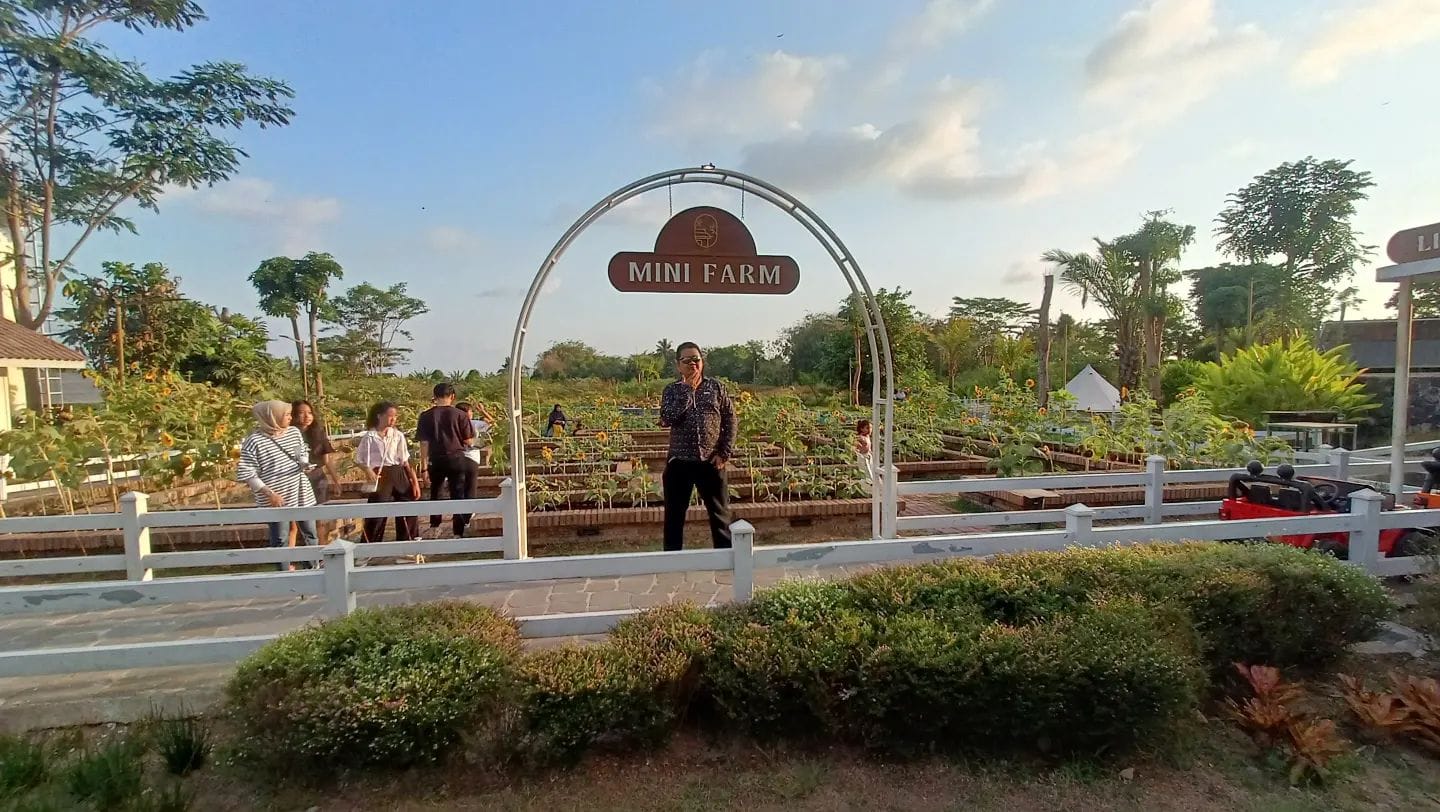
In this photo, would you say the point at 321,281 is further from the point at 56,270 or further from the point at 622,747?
the point at 622,747

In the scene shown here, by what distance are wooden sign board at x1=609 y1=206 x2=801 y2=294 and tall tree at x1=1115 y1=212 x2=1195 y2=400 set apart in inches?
1037

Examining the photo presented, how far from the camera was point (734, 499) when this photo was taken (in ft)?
25.6

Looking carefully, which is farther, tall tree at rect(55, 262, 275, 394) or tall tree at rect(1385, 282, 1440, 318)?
tall tree at rect(1385, 282, 1440, 318)

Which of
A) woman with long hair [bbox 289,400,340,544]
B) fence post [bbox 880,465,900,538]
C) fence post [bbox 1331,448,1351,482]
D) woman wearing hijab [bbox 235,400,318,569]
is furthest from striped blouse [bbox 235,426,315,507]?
fence post [bbox 1331,448,1351,482]

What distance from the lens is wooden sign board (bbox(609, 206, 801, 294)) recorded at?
15.4 ft

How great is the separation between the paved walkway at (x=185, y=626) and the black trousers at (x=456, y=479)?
1518 millimetres

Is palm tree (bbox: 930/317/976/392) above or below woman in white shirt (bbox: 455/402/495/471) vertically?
above

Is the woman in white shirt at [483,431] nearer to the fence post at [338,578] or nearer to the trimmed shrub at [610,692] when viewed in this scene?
the fence post at [338,578]

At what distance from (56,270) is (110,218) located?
7.01 feet

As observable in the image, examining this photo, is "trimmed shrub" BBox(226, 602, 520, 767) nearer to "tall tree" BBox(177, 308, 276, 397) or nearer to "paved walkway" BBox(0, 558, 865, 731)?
"paved walkway" BBox(0, 558, 865, 731)

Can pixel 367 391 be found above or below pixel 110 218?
below

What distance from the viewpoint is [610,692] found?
103 inches

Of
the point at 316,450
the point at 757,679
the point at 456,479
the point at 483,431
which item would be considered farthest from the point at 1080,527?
the point at 483,431

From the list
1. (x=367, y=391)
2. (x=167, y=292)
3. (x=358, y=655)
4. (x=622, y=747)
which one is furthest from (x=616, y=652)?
(x=367, y=391)
